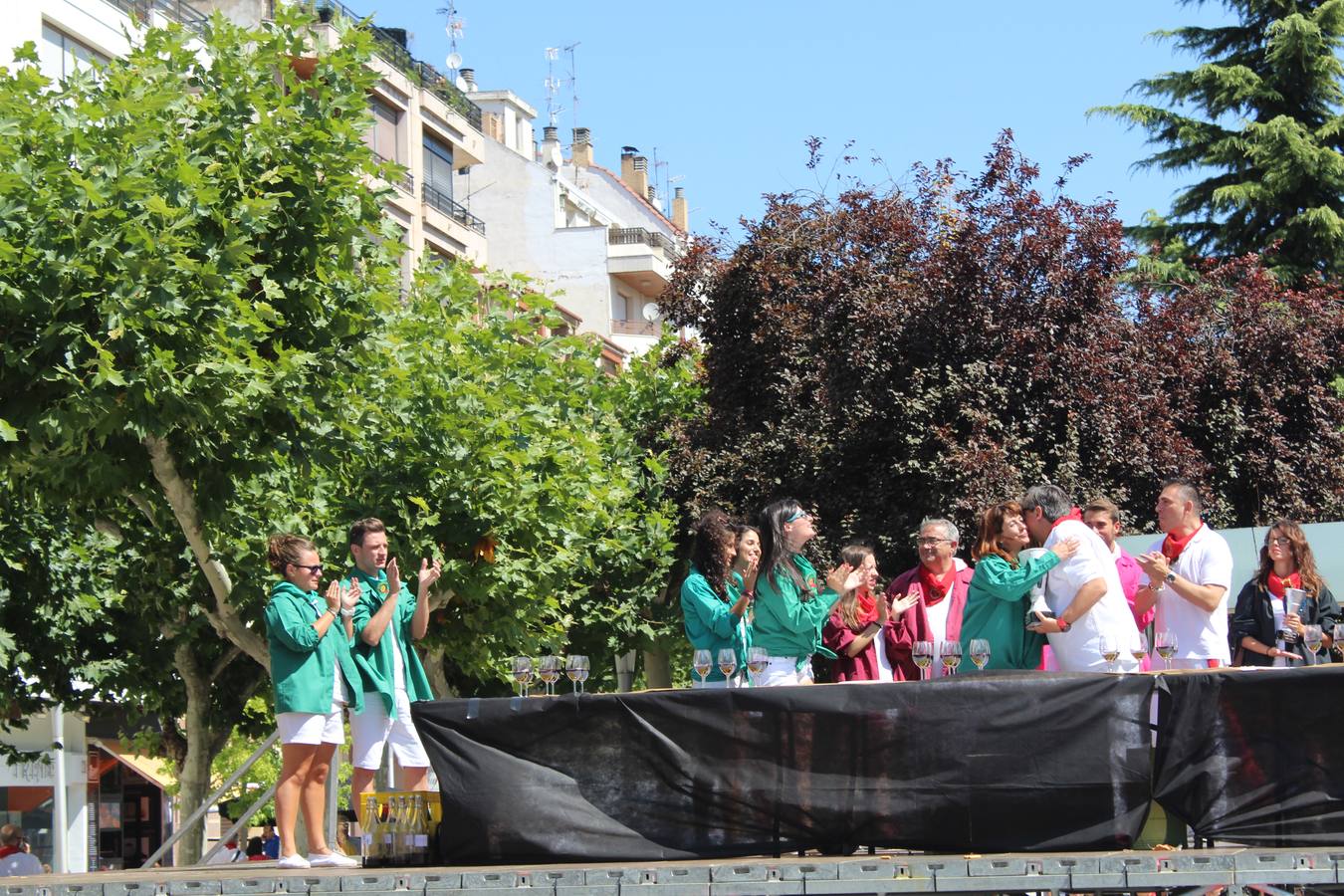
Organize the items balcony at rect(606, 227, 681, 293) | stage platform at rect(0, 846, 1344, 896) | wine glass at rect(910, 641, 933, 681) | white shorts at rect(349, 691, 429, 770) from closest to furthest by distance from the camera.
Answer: stage platform at rect(0, 846, 1344, 896), wine glass at rect(910, 641, 933, 681), white shorts at rect(349, 691, 429, 770), balcony at rect(606, 227, 681, 293)

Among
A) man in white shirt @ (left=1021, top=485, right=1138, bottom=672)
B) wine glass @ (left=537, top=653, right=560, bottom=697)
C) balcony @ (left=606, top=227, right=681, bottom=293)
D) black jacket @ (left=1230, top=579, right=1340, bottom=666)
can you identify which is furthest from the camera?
balcony @ (left=606, top=227, right=681, bottom=293)

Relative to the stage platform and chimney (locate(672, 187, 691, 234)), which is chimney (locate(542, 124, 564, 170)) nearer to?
chimney (locate(672, 187, 691, 234))

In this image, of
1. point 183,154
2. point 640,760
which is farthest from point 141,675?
point 640,760

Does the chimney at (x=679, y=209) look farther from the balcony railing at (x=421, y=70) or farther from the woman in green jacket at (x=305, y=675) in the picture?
the woman in green jacket at (x=305, y=675)

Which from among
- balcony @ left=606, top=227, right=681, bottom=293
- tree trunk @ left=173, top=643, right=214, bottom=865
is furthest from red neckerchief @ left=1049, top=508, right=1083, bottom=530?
balcony @ left=606, top=227, right=681, bottom=293

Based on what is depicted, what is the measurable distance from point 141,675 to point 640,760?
50.2 ft

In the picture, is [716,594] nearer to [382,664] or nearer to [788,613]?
[788,613]

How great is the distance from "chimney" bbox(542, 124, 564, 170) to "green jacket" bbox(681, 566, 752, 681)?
55703 mm

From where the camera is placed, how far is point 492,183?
61.5m

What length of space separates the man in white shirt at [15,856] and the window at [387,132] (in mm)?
→ 23688

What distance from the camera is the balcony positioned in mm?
63281

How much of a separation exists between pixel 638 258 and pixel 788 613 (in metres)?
55.1

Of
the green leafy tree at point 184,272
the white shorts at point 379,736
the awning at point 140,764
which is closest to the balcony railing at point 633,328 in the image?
the awning at point 140,764

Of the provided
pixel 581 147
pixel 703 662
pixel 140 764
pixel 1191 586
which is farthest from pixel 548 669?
pixel 581 147
